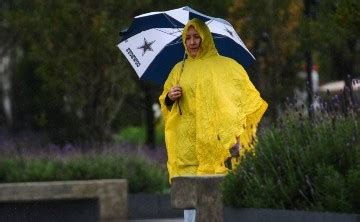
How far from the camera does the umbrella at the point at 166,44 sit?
40.4 feet

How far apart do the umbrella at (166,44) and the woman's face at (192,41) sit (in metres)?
1.02

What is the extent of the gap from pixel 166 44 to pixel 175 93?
1.63 m

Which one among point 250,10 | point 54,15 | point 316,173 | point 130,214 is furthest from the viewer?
point 250,10

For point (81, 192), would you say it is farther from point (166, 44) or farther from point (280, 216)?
point (280, 216)

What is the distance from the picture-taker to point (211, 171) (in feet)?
35.4

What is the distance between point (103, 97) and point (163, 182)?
4.40 meters

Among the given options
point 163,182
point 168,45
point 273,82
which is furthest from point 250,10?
point 168,45

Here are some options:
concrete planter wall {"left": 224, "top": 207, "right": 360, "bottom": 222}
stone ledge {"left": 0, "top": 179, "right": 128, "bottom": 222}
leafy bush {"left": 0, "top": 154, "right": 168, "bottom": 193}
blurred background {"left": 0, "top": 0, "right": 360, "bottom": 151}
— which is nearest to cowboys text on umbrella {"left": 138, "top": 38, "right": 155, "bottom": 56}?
concrete planter wall {"left": 224, "top": 207, "right": 360, "bottom": 222}

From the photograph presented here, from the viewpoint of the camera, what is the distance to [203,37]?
10.9 m

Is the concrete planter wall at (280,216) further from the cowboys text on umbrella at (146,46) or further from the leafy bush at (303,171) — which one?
the cowboys text on umbrella at (146,46)

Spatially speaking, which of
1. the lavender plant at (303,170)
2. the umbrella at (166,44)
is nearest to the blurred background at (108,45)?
the umbrella at (166,44)

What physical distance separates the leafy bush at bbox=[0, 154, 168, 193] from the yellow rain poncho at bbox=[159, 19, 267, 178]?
7.85 meters

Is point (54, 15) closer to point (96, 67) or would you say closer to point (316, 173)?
point (96, 67)

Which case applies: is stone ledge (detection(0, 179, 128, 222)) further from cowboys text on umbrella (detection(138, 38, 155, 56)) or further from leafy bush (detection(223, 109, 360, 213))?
leafy bush (detection(223, 109, 360, 213))
